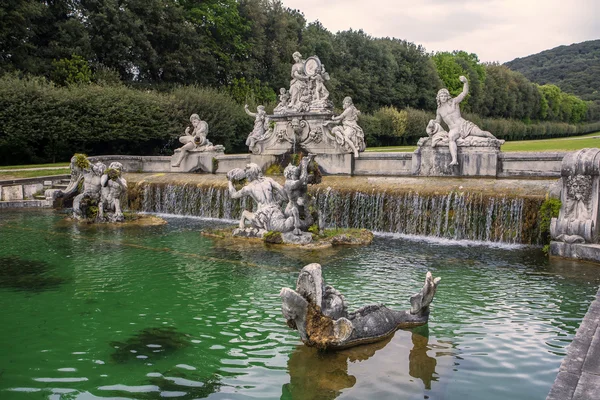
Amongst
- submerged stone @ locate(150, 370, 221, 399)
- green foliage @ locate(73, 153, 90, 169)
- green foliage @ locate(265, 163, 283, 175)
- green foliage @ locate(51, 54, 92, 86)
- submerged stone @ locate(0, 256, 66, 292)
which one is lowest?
submerged stone @ locate(150, 370, 221, 399)

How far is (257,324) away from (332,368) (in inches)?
62.3

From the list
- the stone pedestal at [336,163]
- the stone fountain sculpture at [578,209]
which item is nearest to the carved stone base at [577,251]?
the stone fountain sculpture at [578,209]

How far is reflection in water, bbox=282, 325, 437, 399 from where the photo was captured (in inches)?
191

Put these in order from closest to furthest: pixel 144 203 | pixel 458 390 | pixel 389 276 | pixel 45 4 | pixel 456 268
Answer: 1. pixel 458 390
2. pixel 389 276
3. pixel 456 268
4. pixel 144 203
5. pixel 45 4

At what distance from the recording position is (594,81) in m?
94.2

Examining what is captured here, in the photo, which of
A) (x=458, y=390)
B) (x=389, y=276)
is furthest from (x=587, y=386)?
(x=389, y=276)

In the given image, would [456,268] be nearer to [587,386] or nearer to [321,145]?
[587,386]

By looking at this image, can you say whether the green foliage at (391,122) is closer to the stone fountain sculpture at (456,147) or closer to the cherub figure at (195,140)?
the cherub figure at (195,140)

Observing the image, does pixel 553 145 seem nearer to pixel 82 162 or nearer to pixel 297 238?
pixel 297 238

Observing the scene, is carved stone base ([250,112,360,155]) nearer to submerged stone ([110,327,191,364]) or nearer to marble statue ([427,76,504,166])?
marble statue ([427,76,504,166])

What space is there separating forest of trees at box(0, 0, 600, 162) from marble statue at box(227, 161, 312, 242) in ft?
56.7

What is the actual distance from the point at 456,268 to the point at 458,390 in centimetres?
487

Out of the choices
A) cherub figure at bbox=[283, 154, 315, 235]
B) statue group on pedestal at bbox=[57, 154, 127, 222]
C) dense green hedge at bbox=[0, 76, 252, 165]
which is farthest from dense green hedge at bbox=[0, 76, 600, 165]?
cherub figure at bbox=[283, 154, 315, 235]

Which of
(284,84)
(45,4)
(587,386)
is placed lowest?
(587,386)
